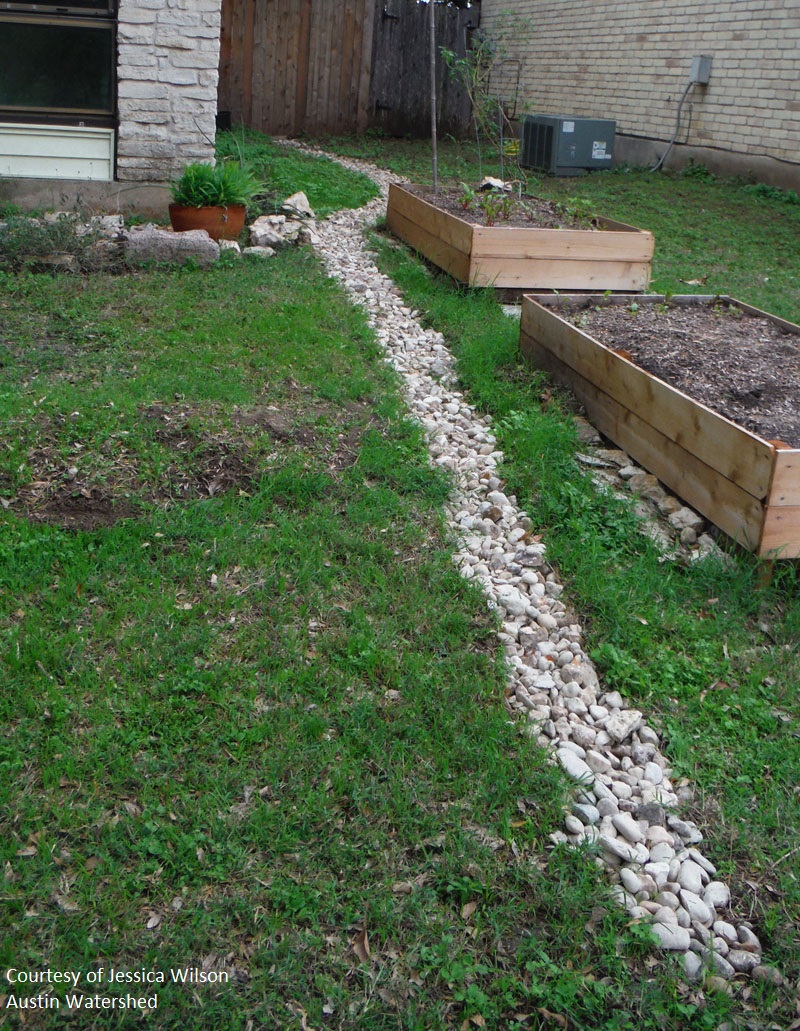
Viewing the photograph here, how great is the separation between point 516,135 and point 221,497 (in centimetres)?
1326

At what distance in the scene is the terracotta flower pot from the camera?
7410 millimetres

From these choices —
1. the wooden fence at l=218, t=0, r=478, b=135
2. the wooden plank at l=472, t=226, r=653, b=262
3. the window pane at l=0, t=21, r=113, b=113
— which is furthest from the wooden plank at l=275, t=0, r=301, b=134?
the wooden plank at l=472, t=226, r=653, b=262

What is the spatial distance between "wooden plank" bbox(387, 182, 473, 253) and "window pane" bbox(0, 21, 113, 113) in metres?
2.42

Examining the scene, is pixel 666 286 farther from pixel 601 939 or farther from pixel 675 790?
pixel 601 939

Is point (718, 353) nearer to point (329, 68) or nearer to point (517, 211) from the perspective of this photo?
point (517, 211)

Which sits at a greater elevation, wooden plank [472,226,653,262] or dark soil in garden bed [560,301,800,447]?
wooden plank [472,226,653,262]

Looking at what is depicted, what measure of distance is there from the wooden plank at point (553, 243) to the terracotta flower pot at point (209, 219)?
2.16m

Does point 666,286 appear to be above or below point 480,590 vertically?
above

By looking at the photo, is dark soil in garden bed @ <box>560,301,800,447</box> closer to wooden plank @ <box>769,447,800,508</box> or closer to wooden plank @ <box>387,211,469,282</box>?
wooden plank @ <box>769,447,800,508</box>

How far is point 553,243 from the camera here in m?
6.46

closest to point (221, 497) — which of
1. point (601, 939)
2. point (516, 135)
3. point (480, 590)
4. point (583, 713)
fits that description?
point (480, 590)

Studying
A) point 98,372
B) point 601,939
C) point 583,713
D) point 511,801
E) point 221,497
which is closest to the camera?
point 601,939

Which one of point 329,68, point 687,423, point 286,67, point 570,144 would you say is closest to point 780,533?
point 687,423

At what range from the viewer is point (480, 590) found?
11.4 feet
